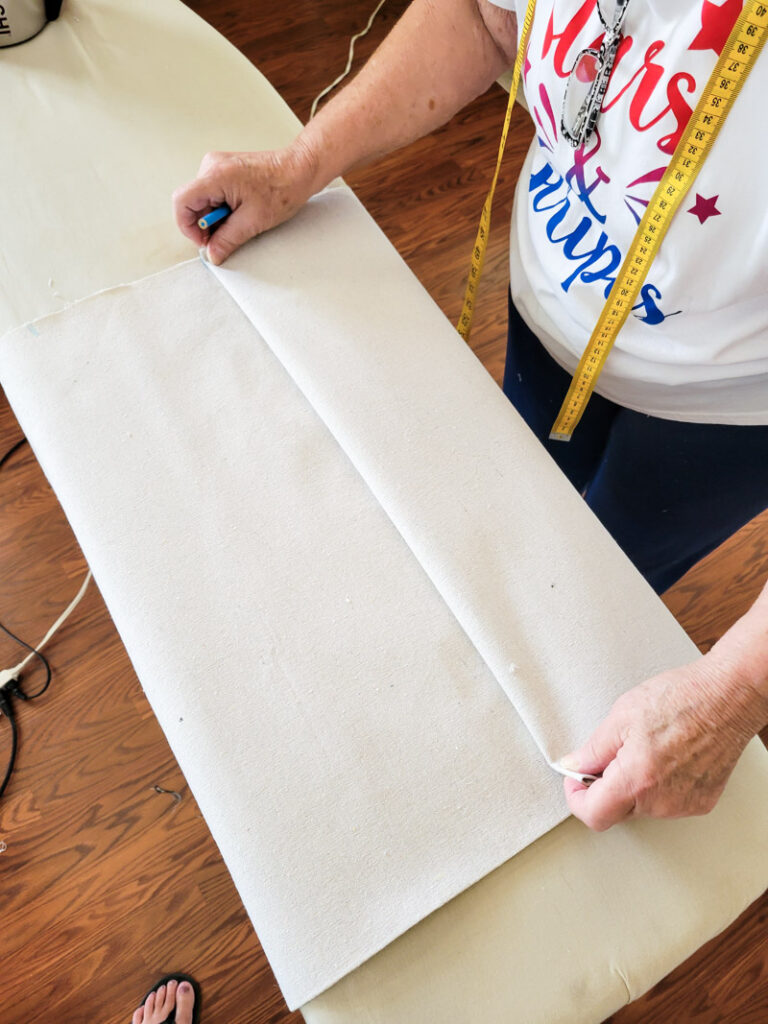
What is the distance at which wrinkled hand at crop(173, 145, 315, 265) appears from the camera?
0.79 meters

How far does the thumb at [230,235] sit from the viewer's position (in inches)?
31.5

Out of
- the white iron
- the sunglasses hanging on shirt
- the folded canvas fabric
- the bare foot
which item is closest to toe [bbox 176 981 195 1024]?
Answer: the bare foot

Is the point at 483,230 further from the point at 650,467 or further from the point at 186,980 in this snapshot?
the point at 186,980

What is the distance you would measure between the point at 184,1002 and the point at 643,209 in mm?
1291

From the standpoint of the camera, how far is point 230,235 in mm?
805

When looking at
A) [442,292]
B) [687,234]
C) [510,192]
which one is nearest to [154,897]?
[687,234]

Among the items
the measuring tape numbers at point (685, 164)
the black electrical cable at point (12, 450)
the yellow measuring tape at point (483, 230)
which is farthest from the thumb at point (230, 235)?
the black electrical cable at point (12, 450)

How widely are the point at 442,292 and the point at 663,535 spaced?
1.15 metres

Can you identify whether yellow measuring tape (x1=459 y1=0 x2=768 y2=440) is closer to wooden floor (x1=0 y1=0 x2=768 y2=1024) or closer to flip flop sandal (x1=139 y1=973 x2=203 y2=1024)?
wooden floor (x1=0 y1=0 x2=768 y2=1024)

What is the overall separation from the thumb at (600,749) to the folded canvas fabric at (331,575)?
0.08ft

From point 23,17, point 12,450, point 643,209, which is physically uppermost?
point 23,17

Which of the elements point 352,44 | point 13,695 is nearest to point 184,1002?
point 13,695

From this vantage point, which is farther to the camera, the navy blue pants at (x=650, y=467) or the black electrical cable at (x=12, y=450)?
the black electrical cable at (x=12, y=450)

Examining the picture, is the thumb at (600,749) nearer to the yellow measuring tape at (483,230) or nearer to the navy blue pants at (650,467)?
the navy blue pants at (650,467)
